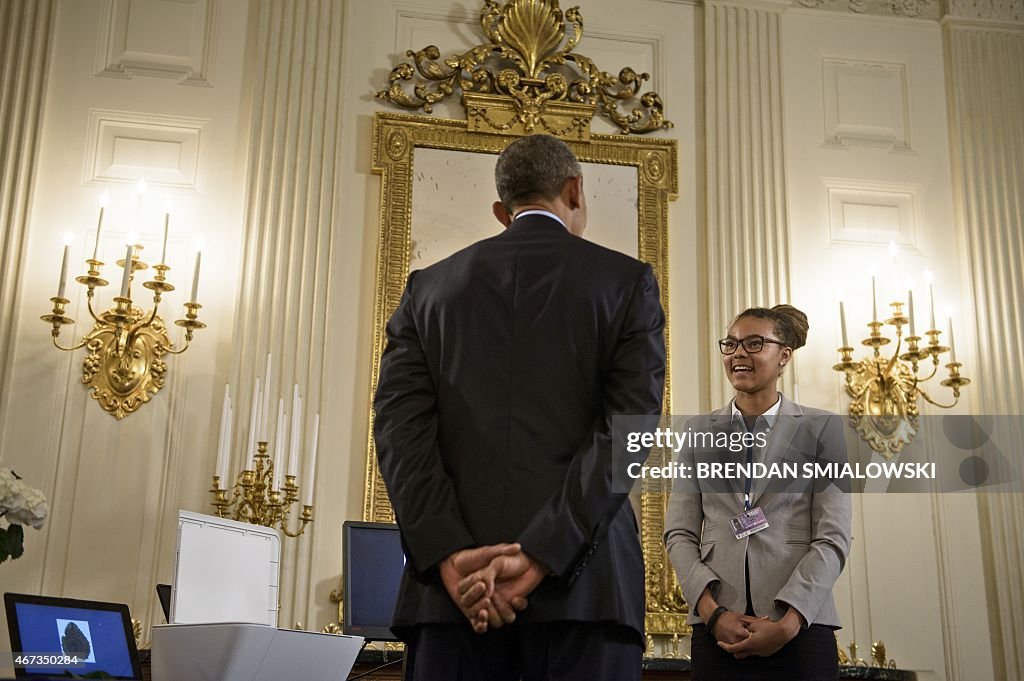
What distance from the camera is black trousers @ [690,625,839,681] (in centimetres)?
259

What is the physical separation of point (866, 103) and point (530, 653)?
13.6ft

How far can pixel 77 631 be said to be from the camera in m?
2.36

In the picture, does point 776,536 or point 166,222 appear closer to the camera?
point 776,536

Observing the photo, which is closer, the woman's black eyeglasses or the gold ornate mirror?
the woman's black eyeglasses

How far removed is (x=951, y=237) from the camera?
5.05m

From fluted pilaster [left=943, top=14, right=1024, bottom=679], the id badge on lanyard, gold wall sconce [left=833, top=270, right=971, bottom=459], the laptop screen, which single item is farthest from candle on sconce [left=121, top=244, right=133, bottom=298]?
fluted pilaster [left=943, top=14, right=1024, bottom=679]

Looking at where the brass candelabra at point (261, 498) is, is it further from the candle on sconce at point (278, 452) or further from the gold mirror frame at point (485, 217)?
the gold mirror frame at point (485, 217)

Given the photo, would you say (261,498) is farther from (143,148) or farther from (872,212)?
(872,212)

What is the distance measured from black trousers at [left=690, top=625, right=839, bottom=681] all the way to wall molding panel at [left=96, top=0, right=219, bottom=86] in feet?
10.9

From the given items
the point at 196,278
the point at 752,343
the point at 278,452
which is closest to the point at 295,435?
the point at 278,452

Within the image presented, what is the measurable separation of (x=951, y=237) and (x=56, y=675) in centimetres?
449

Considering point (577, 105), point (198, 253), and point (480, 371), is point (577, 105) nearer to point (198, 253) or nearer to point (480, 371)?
point (198, 253)

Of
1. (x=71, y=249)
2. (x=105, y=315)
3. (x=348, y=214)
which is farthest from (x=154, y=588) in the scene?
(x=348, y=214)

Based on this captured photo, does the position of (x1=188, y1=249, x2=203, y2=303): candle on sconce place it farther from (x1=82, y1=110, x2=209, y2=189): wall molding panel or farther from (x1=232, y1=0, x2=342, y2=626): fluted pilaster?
(x1=82, y1=110, x2=209, y2=189): wall molding panel
